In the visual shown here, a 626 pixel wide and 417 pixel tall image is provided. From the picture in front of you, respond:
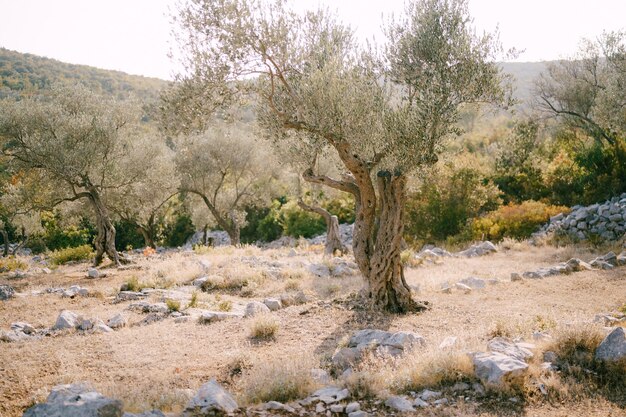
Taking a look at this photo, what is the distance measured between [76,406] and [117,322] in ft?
20.9

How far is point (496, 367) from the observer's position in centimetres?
645

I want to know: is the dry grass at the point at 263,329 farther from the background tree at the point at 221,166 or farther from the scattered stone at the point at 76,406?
the background tree at the point at 221,166

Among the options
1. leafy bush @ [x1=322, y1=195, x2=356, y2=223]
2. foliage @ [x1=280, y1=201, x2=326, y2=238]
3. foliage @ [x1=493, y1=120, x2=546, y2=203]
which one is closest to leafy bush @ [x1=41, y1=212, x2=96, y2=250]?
foliage @ [x1=280, y1=201, x2=326, y2=238]

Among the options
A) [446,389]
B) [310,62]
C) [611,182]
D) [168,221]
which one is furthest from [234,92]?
[168,221]

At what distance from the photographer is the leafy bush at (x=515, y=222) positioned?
933 inches

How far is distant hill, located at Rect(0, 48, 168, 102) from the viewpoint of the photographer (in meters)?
51.9

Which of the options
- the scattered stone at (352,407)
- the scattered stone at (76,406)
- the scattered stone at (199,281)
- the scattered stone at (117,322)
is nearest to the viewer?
the scattered stone at (76,406)

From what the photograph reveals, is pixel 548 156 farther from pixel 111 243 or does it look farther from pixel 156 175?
pixel 111 243

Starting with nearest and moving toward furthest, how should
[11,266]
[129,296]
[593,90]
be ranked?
[129,296]
[11,266]
[593,90]

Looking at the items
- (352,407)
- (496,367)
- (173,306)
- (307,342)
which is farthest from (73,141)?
(496,367)

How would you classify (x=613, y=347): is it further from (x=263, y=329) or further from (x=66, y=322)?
(x=66, y=322)

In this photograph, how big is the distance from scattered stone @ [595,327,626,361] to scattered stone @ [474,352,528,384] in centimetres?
139

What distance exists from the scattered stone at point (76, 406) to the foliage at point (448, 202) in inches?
891

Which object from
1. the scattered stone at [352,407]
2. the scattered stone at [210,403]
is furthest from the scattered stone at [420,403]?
the scattered stone at [210,403]
